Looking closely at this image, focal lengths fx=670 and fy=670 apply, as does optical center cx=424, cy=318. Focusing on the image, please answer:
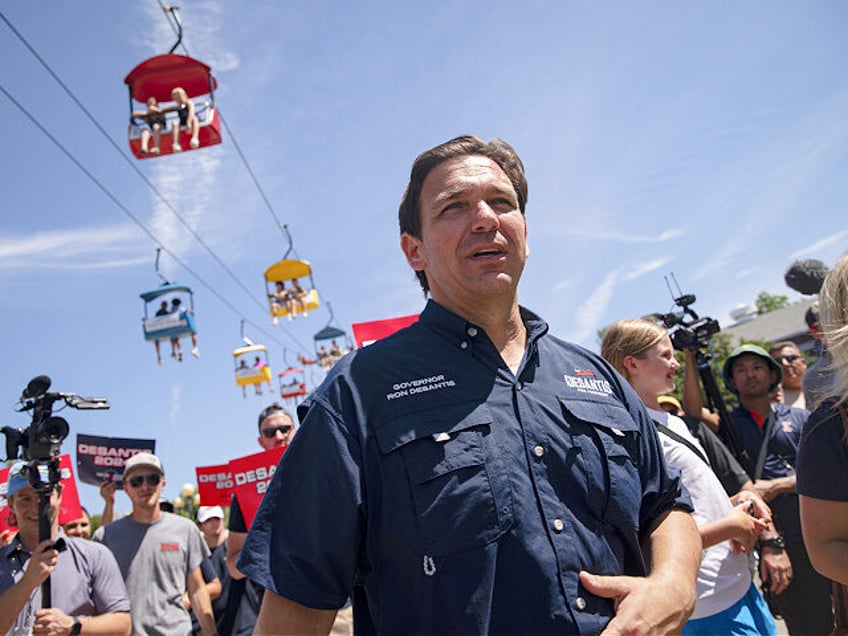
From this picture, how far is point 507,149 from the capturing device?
235 cm

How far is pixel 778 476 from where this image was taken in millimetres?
5078

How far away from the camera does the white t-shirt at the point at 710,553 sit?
3129 millimetres

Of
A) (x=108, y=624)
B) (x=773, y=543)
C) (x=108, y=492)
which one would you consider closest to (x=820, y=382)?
(x=773, y=543)

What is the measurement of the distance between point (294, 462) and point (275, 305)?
1610cm

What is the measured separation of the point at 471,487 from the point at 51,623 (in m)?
3.58

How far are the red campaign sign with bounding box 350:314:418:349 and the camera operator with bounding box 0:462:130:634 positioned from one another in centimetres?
233

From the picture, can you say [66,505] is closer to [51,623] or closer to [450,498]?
[51,623]

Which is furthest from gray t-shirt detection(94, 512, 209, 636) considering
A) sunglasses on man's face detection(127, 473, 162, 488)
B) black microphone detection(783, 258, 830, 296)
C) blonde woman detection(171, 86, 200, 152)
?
blonde woman detection(171, 86, 200, 152)

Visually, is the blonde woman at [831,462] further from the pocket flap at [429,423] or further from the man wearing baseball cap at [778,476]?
the man wearing baseball cap at [778,476]

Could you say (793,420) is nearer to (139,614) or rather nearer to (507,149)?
(507,149)

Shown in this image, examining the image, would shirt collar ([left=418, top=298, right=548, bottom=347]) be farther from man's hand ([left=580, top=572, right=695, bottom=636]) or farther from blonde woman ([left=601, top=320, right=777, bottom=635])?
blonde woman ([left=601, top=320, right=777, bottom=635])

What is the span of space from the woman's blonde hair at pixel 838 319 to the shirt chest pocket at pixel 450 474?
1410mm


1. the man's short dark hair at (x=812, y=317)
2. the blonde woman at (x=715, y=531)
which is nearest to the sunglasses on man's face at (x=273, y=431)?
the blonde woman at (x=715, y=531)

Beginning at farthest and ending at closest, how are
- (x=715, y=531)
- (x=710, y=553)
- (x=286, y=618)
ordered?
(x=710, y=553) < (x=715, y=531) < (x=286, y=618)
